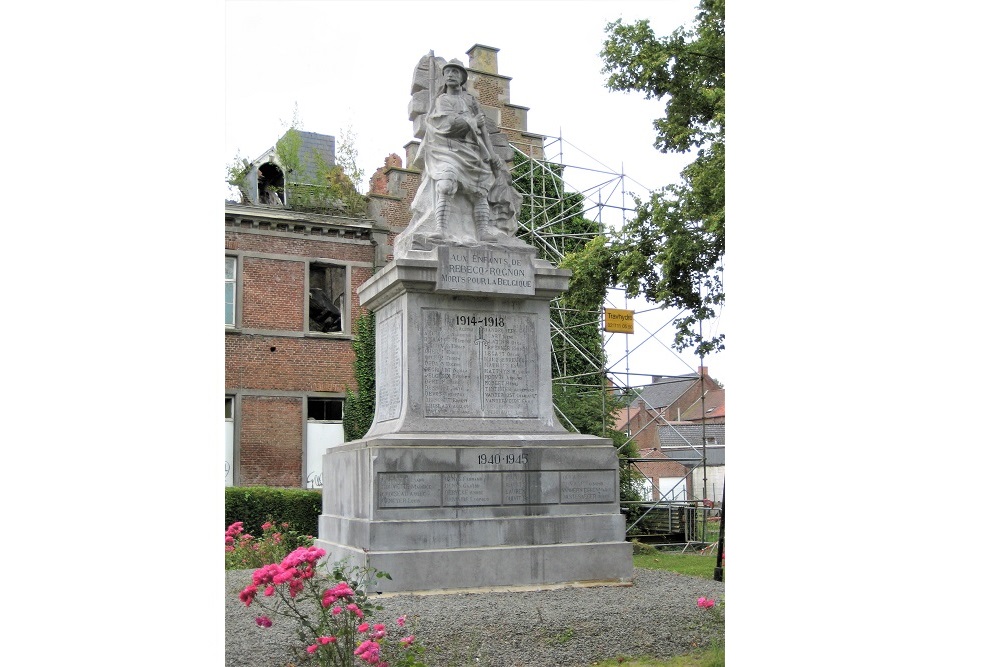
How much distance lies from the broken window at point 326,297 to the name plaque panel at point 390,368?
53.2ft

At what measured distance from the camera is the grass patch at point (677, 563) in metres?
12.5

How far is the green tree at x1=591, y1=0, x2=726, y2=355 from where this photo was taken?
1365 cm

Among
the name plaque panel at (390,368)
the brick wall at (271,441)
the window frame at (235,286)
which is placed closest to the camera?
the name plaque panel at (390,368)

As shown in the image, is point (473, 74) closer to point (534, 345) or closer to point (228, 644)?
point (534, 345)

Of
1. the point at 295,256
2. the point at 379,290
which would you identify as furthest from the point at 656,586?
the point at 295,256

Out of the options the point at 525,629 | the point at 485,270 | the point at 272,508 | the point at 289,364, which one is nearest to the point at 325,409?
the point at 289,364

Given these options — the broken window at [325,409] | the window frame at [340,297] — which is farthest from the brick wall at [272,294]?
the broken window at [325,409]

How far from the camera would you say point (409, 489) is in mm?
8844

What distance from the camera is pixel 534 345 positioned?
1007 centimetres

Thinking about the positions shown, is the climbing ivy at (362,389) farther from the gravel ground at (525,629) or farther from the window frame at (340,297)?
the gravel ground at (525,629)

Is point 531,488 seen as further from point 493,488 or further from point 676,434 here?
point 676,434

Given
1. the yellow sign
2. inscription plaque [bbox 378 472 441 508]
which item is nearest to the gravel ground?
inscription plaque [bbox 378 472 441 508]

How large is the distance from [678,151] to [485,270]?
21.0ft

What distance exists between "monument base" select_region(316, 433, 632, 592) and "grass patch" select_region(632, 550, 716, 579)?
8.63 ft
